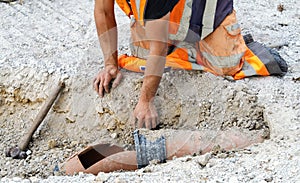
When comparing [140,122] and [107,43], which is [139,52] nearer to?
[107,43]

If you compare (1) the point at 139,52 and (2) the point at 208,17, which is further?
(1) the point at 139,52

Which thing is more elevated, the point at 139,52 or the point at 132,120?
the point at 139,52

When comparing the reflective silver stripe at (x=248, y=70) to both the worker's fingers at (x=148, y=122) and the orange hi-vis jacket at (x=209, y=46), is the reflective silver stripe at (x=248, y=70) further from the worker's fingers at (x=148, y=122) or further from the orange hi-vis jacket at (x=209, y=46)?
the worker's fingers at (x=148, y=122)

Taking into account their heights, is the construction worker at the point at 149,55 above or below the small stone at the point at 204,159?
above

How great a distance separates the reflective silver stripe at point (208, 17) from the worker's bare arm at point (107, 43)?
431 mm

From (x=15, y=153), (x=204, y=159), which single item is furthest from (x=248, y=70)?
(x=15, y=153)

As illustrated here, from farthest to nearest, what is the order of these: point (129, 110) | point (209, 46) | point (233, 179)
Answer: point (209, 46), point (129, 110), point (233, 179)

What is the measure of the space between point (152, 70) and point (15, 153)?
805mm

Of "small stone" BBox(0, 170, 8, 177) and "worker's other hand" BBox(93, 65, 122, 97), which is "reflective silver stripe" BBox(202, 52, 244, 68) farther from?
"small stone" BBox(0, 170, 8, 177)

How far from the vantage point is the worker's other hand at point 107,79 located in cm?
263

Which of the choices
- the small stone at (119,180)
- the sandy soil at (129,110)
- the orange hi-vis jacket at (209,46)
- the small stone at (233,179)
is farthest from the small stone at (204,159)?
the orange hi-vis jacket at (209,46)

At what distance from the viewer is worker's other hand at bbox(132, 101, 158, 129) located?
8.10ft

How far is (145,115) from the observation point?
2473 millimetres

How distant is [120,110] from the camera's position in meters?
2.61
